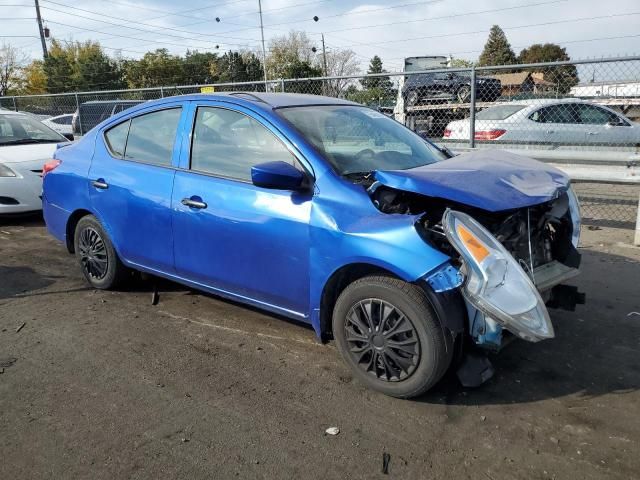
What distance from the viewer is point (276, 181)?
10.7ft

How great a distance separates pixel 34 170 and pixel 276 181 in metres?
5.81

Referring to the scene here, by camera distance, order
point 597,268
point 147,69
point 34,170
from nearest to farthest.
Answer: point 597,268
point 34,170
point 147,69

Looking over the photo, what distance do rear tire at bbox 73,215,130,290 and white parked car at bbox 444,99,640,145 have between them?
7334 mm

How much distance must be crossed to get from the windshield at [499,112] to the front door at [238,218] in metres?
7.34

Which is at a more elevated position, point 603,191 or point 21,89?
point 21,89

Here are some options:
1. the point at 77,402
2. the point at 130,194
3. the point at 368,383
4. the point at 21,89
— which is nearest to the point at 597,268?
the point at 368,383

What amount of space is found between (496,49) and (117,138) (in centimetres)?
8712

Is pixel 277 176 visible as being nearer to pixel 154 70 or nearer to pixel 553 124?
pixel 553 124

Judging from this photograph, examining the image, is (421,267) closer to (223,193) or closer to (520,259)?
(520,259)

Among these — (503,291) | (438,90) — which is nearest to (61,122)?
(438,90)

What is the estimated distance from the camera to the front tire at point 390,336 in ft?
9.65

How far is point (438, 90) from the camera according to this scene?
9.63 meters

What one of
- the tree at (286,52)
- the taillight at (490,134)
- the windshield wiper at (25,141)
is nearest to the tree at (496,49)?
the tree at (286,52)

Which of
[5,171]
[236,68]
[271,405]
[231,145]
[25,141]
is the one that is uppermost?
[236,68]
